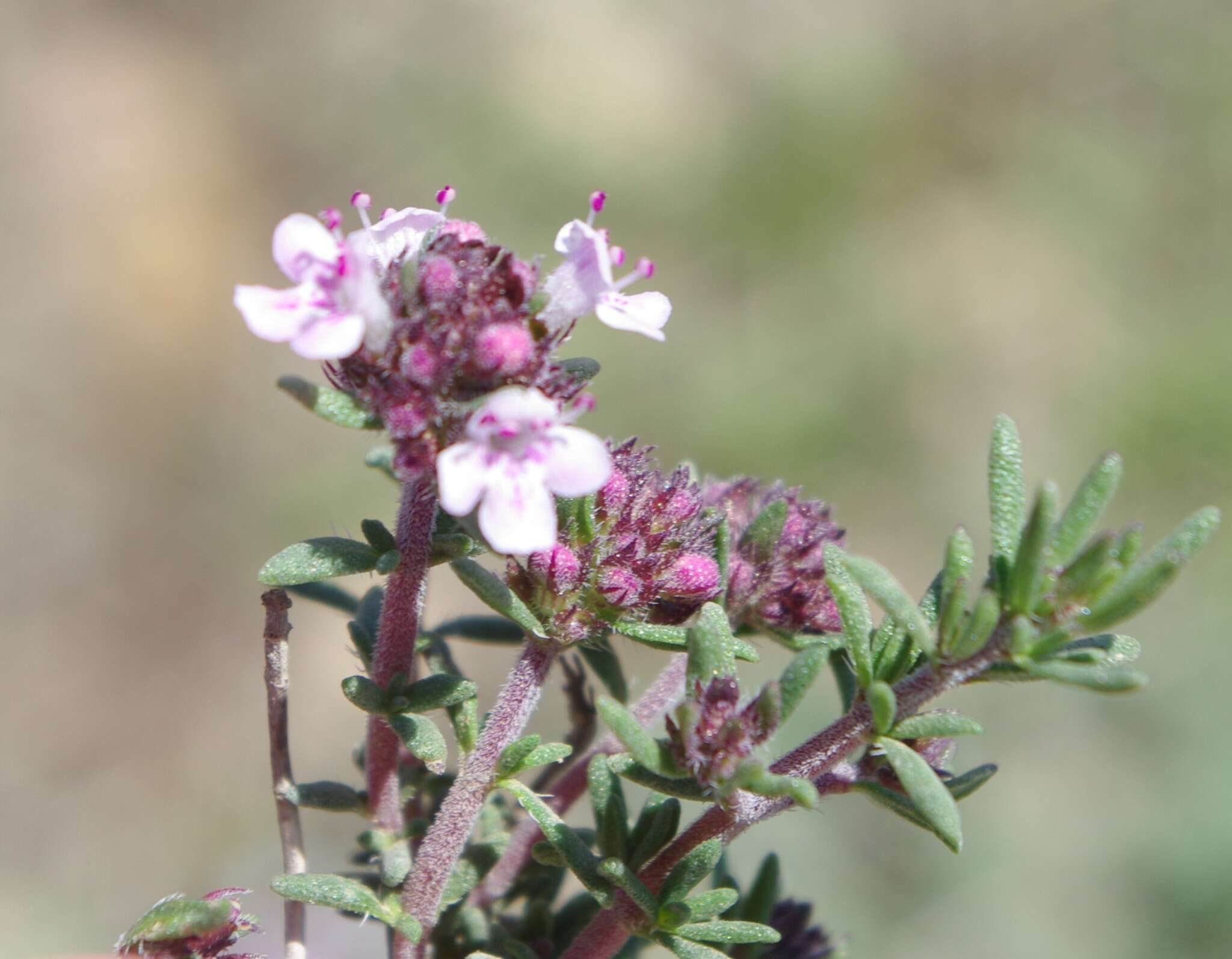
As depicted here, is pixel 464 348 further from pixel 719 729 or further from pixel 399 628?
pixel 719 729

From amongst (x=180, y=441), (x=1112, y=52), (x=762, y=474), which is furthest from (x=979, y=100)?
(x=180, y=441)

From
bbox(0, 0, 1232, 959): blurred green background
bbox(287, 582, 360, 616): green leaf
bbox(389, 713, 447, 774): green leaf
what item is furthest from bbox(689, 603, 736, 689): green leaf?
bbox(0, 0, 1232, 959): blurred green background

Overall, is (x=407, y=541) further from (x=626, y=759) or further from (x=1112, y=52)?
(x=1112, y=52)

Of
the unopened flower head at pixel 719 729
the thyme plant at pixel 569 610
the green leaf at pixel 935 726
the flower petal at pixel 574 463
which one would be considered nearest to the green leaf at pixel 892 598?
the thyme plant at pixel 569 610

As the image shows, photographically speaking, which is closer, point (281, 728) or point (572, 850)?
point (572, 850)

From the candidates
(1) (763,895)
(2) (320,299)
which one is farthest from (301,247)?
(1) (763,895)
